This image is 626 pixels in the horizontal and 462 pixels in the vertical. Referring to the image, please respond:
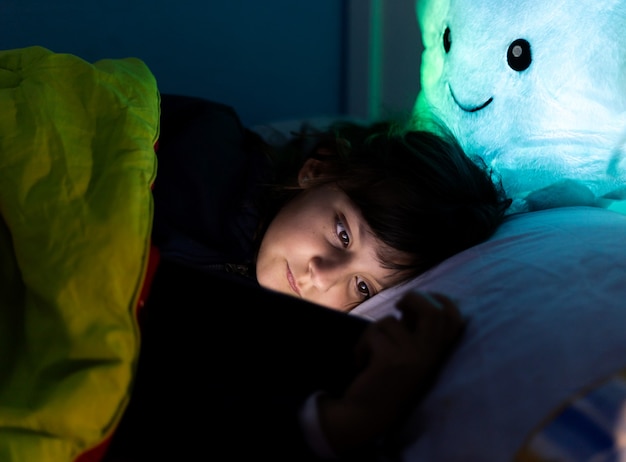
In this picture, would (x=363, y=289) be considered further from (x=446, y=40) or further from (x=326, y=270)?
(x=446, y=40)

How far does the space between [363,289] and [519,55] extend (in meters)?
0.42

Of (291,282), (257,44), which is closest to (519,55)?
(291,282)

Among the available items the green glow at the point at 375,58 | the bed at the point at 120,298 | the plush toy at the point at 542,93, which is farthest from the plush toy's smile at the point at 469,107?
the green glow at the point at 375,58

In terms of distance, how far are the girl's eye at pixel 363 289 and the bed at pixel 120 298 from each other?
0.36 feet

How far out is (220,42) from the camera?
4.82ft

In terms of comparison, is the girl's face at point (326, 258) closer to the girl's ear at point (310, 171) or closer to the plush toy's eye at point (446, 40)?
the girl's ear at point (310, 171)

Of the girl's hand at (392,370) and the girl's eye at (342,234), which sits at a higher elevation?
the girl's hand at (392,370)

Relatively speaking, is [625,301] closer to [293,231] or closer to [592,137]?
[592,137]

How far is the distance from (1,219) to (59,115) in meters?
0.15

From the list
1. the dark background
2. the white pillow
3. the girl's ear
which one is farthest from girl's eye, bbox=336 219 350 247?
the dark background

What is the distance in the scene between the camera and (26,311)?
0.63 m

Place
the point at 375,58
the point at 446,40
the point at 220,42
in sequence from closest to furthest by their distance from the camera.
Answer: the point at 446,40
the point at 220,42
the point at 375,58

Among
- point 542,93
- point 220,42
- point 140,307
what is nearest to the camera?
point 140,307

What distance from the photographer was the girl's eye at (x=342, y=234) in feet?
3.02
